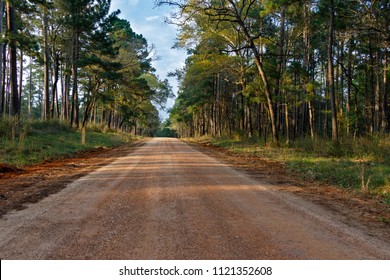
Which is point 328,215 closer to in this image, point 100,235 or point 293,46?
point 100,235

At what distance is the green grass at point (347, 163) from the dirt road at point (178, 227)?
2.54 m

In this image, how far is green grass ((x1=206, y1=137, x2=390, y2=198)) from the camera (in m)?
7.95

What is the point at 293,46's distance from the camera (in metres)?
27.8

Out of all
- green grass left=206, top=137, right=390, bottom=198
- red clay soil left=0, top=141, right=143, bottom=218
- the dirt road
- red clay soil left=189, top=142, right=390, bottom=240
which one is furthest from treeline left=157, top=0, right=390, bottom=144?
red clay soil left=0, top=141, right=143, bottom=218

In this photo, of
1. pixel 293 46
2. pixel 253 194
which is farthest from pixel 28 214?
pixel 293 46

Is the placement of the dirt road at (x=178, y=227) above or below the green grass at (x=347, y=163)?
below

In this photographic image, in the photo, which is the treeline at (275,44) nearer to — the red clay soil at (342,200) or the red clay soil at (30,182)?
the red clay soil at (342,200)

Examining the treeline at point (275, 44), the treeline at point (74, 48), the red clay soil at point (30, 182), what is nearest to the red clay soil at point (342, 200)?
the red clay soil at point (30, 182)

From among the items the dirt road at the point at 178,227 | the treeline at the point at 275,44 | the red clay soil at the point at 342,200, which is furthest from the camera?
the treeline at the point at 275,44

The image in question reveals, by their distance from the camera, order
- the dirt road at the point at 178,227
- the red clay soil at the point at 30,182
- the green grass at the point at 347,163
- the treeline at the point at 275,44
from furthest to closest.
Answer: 1. the treeline at the point at 275,44
2. the green grass at the point at 347,163
3. the red clay soil at the point at 30,182
4. the dirt road at the point at 178,227

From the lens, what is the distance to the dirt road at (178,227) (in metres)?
3.51

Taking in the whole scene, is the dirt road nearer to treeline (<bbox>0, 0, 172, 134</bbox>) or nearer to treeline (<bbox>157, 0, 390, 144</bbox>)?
treeline (<bbox>157, 0, 390, 144</bbox>)

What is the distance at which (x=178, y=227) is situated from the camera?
14.3ft

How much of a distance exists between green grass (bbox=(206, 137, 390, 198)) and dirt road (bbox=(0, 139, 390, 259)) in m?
2.54
